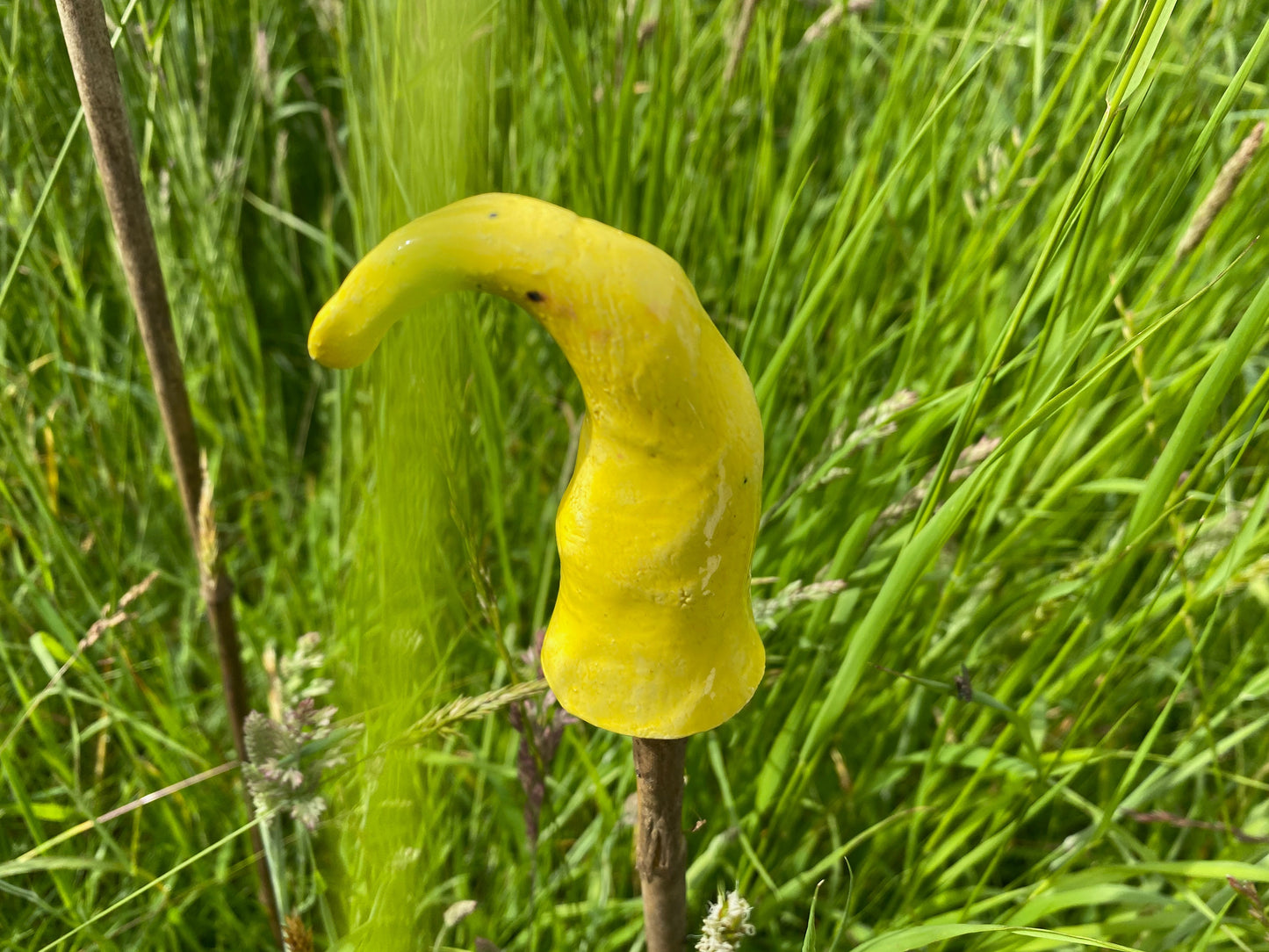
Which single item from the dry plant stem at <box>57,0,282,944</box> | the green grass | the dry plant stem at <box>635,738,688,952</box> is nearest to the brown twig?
the green grass

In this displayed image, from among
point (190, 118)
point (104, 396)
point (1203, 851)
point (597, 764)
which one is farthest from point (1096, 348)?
point (104, 396)

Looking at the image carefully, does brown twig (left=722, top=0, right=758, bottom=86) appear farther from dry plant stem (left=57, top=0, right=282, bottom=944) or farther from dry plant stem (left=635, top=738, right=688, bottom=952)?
dry plant stem (left=635, top=738, right=688, bottom=952)

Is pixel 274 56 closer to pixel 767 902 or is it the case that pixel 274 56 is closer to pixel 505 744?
pixel 505 744

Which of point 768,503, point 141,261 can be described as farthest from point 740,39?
point 141,261

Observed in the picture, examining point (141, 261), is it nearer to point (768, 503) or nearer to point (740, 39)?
point (768, 503)

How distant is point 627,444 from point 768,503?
500 millimetres

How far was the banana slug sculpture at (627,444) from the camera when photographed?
0.32m

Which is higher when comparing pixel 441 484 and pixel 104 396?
pixel 441 484

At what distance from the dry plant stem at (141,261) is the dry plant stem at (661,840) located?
1.07ft

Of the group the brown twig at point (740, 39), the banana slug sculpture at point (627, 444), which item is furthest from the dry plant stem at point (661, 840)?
the brown twig at point (740, 39)

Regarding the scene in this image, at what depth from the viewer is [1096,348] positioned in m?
0.88

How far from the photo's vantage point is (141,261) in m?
0.52

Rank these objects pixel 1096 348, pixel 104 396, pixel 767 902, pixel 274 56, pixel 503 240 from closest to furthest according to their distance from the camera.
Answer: pixel 503 240
pixel 767 902
pixel 1096 348
pixel 104 396
pixel 274 56

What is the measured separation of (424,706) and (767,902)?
33 centimetres
